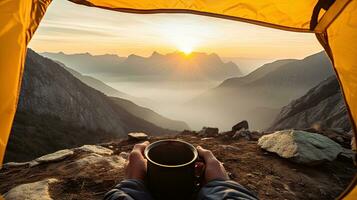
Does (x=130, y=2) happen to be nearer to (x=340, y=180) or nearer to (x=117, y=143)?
(x=340, y=180)

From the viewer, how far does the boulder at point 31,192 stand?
3.76 metres

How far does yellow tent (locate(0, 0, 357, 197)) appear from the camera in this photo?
2141 mm

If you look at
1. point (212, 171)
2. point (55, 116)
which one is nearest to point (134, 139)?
point (212, 171)

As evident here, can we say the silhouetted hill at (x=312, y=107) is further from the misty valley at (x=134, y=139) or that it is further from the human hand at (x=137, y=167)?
the human hand at (x=137, y=167)

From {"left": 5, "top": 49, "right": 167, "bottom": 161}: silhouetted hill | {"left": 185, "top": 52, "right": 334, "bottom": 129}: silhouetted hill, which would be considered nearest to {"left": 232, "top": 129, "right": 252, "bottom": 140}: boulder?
{"left": 5, "top": 49, "right": 167, "bottom": 161}: silhouetted hill

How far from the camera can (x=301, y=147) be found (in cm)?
534

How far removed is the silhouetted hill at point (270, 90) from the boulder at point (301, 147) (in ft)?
360

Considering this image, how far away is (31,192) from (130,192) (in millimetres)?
2803

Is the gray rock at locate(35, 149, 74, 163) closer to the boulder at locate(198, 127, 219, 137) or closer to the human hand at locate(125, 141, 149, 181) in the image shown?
the boulder at locate(198, 127, 219, 137)

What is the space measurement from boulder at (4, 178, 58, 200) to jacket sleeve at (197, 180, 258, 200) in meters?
2.78

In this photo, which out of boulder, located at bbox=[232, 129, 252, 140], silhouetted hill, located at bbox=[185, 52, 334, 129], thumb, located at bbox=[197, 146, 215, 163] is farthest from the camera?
silhouetted hill, located at bbox=[185, 52, 334, 129]

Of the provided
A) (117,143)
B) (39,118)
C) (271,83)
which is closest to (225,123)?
(271,83)

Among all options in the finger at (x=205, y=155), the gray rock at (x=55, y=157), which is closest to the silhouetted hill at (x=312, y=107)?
the gray rock at (x=55, y=157)

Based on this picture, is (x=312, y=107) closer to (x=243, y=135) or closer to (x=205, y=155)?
(x=243, y=135)
